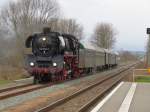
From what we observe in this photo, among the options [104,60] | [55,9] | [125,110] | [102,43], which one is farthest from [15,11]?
[125,110]

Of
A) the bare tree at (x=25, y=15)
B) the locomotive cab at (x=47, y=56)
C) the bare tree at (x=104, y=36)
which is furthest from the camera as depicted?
the bare tree at (x=104, y=36)

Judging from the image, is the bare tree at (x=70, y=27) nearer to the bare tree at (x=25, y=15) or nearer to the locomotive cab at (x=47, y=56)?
the bare tree at (x=25, y=15)

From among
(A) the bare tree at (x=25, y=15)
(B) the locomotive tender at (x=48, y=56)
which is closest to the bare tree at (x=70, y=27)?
(A) the bare tree at (x=25, y=15)

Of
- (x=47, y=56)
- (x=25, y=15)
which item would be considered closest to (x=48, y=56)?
(x=47, y=56)

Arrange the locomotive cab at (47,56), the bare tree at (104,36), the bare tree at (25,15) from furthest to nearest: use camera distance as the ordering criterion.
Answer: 1. the bare tree at (104,36)
2. the bare tree at (25,15)
3. the locomotive cab at (47,56)

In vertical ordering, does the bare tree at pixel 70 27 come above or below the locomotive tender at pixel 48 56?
above


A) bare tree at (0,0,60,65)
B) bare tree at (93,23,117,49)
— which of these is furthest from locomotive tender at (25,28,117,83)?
bare tree at (93,23,117,49)

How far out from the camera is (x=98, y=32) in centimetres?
12256

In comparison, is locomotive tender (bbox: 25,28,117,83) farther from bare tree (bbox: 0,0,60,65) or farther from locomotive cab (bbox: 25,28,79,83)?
bare tree (bbox: 0,0,60,65)

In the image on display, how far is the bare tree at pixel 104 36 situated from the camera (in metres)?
116

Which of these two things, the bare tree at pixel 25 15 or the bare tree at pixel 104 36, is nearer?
the bare tree at pixel 25 15

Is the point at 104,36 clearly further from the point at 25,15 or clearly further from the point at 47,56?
the point at 47,56

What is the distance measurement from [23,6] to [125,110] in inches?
2587

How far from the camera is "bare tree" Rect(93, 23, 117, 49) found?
11566cm
